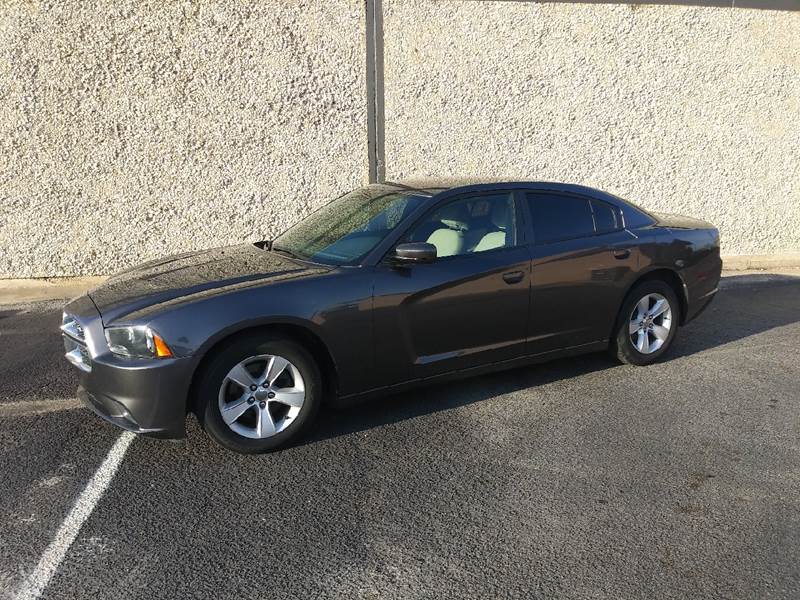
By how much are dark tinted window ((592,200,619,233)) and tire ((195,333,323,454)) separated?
2.48 metres

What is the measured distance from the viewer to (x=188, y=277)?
152 inches

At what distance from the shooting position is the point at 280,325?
11.9ft

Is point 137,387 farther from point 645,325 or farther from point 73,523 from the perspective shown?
point 645,325

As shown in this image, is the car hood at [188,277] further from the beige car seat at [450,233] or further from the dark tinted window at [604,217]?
the dark tinted window at [604,217]

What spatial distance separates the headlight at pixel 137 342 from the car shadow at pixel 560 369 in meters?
1.01

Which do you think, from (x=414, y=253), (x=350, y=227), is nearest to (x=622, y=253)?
(x=414, y=253)

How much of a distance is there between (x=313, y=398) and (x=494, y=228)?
1.73 meters

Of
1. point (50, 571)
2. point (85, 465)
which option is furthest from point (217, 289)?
point (50, 571)

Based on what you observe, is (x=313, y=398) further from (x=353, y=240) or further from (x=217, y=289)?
(x=353, y=240)

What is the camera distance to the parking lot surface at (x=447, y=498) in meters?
2.64

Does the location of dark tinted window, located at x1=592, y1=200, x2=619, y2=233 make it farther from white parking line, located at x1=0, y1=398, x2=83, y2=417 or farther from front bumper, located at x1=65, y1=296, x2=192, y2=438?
white parking line, located at x1=0, y1=398, x2=83, y2=417

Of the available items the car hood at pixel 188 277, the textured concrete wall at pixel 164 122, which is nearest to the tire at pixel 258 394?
the car hood at pixel 188 277

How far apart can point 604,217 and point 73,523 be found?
3994mm

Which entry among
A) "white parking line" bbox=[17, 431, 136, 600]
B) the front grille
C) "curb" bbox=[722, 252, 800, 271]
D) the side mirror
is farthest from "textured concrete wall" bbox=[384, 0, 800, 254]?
"white parking line" bbox=[17, 431, 136, 600]
